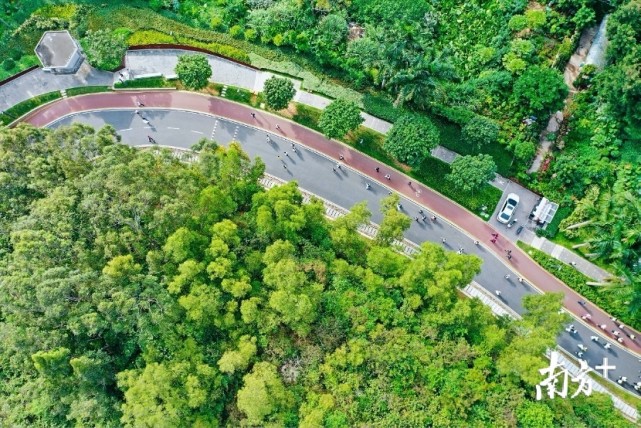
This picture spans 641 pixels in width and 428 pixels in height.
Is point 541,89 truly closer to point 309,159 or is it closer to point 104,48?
point 309,159

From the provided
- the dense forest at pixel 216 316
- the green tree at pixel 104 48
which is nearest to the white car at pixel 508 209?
the dense forest at pixel 216 316

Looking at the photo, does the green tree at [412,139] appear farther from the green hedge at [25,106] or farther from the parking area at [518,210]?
the green hedge at [25,106]

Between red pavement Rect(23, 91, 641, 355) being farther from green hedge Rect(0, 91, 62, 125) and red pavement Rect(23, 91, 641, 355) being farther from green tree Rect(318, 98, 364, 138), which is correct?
green tree Rect(318, 98, 364, 138)

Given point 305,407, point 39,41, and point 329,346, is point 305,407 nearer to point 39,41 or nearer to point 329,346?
point 329,346

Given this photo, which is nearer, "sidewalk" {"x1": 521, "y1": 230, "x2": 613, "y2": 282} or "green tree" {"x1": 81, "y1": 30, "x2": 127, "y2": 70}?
"sidewalk" {"x1": 521, "y1": 230, "x2": 613, "y2": 282}

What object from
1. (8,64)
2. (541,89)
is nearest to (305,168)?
(541,89)

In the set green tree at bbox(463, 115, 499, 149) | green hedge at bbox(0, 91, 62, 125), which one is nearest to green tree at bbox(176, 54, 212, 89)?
green hedge at bbox(0, 91, 62, 125)
